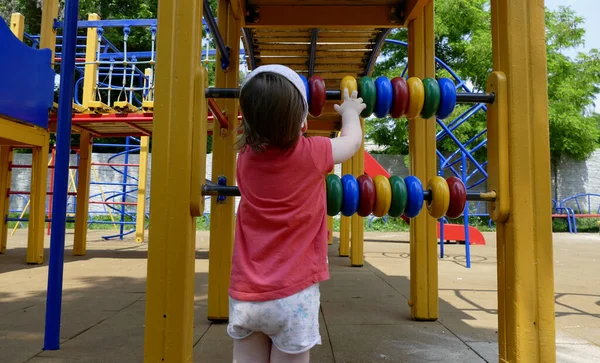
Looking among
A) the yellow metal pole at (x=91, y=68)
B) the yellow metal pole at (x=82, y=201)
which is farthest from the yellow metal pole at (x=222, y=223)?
the yellow metal pole at (x=91, y=68)

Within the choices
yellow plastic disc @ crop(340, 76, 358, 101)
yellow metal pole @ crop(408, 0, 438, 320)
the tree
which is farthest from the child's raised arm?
the tree

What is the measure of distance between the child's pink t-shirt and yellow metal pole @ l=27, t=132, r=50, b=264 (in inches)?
201

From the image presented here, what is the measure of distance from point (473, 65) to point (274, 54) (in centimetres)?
1402

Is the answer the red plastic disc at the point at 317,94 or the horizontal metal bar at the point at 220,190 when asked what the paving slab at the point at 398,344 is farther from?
the red plastic disc at the point at 317,94

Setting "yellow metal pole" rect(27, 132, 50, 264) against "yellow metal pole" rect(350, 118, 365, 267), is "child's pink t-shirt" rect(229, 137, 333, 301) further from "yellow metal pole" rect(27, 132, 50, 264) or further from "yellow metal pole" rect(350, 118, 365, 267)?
"yellow metal pole" rect(27, 132, 50, 264)

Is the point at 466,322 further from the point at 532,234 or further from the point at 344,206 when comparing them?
the point at 344,206

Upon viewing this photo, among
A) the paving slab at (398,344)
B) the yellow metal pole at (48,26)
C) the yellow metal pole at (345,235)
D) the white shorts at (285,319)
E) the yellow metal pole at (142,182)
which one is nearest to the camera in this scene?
the white shorts at (285,319)

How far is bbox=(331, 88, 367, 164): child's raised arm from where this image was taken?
1448 mm

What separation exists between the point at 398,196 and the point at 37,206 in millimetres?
5252

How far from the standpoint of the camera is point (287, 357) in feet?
4.38

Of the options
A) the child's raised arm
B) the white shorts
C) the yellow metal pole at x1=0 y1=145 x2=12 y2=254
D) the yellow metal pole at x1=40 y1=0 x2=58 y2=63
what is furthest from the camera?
the yellow metal pole at x1=0 y1=145 x2=12 y2=254

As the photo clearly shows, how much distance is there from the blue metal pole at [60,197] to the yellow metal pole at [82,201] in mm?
4504

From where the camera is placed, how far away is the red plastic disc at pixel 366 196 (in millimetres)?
1740

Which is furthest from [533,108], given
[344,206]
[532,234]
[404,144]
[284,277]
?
[404,144]
